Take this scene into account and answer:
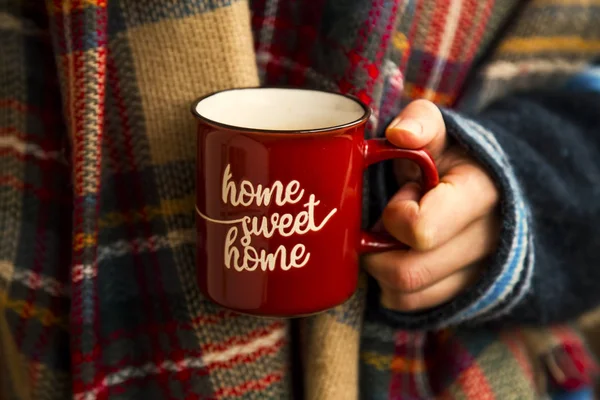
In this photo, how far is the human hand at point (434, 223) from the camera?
1.57ft

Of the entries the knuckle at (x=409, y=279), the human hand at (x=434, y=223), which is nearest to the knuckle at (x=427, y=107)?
the human hand at (x=434, y=223)

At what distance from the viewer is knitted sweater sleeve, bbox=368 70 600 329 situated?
53 centimetres

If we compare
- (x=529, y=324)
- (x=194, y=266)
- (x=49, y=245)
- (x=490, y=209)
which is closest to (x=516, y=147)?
(x=490, y=209)

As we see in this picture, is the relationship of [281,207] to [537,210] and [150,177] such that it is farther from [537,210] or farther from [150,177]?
[537,210]

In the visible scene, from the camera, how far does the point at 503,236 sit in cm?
52

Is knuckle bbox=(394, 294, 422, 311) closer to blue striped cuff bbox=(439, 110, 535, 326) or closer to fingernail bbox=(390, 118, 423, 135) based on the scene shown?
blue striped cuff bbox=(439, 110, 535, 326)

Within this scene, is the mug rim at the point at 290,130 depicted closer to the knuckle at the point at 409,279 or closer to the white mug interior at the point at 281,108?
the white mug interior at the point at 281,108

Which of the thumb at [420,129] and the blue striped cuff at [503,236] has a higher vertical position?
the thumb at [420,129]

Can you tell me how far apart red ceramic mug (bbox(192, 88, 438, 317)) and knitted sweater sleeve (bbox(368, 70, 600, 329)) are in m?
0.08

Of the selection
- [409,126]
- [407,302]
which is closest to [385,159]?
[409,126]

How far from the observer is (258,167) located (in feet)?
1.41

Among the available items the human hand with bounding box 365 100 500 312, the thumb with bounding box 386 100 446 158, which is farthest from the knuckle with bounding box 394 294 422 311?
the thumb with bounding box 386 100 446 158

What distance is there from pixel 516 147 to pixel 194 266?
0.30m

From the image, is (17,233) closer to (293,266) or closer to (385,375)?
(293,266)
